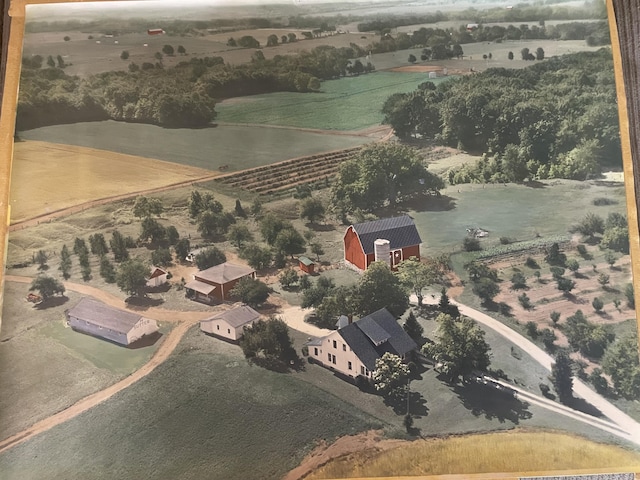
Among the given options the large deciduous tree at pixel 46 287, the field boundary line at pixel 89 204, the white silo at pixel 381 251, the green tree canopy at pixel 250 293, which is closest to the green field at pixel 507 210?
the white silo at pixel 381 251

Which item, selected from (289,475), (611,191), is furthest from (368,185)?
(289,475)

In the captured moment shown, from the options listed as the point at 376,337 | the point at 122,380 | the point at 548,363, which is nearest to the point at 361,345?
the point at 376,337

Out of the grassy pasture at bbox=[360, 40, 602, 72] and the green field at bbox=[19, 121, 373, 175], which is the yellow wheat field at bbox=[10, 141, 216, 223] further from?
the grassy pasture at bbox=[360, 40, 602, 72]

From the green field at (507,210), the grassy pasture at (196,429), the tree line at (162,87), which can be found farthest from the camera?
the tree line at (162,87)

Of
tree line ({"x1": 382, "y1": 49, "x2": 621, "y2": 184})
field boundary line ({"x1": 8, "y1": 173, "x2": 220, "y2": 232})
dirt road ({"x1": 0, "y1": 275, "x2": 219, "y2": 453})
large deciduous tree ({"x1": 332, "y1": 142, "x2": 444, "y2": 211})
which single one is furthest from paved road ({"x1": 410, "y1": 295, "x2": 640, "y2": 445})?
field boundary line ({"x1": 8, "y1": 173, "x2": 220, "y2": 232})

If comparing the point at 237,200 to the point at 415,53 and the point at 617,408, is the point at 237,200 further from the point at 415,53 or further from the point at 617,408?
the point at 617,408

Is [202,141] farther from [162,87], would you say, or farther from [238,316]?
[238,316]

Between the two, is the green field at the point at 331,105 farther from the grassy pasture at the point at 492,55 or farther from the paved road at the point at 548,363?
the paved road at the point at 548,363
